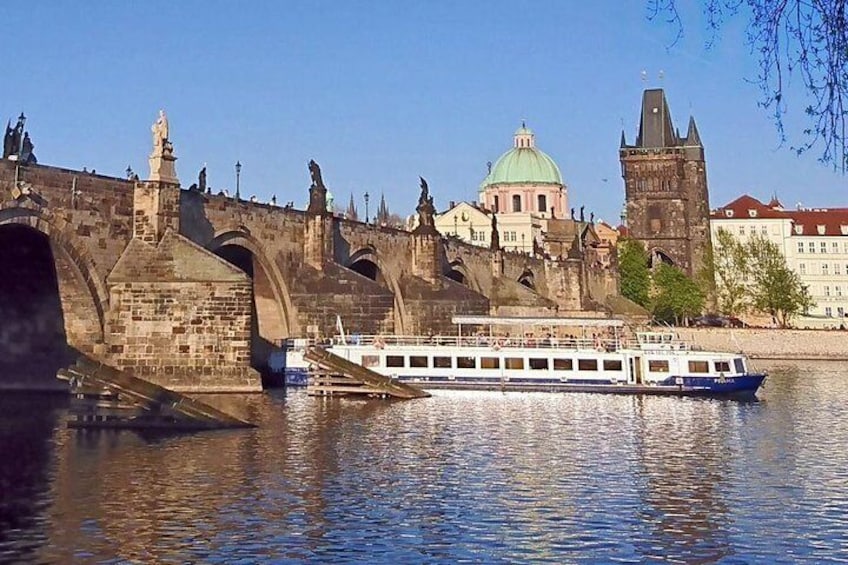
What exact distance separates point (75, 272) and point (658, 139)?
305ft

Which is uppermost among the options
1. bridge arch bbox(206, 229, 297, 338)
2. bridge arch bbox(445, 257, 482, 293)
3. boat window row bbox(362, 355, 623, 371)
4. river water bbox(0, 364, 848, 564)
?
bridge arch bbox(445, 257, 482, 293)

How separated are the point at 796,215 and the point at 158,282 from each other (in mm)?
92228

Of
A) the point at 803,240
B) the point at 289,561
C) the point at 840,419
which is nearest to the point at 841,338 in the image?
the point at 803,240

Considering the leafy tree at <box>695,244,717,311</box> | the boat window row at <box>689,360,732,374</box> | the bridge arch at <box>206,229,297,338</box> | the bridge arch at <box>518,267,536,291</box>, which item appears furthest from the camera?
the leafy tree at <box>695,244,717,311</box>

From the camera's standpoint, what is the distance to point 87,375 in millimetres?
23109

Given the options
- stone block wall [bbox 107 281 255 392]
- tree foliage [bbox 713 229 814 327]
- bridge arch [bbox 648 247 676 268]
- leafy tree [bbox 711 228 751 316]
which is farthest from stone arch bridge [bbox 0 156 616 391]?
bridge arch [bbox 648 247 676 268]

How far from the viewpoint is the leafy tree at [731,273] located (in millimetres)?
91656

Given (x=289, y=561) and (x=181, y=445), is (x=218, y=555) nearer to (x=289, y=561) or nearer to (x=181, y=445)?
(x=289, y=561)

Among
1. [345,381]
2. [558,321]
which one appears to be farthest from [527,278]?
[345,381]

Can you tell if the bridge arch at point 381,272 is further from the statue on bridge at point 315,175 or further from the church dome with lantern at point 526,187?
the church dome with lantern at point 526,187

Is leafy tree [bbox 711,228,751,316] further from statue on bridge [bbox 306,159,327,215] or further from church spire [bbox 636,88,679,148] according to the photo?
statue on bridge [bbox 306,159,327,215]

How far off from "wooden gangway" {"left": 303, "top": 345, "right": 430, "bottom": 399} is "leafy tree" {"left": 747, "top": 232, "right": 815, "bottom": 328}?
6185 cm

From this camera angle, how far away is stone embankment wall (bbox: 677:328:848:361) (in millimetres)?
68438

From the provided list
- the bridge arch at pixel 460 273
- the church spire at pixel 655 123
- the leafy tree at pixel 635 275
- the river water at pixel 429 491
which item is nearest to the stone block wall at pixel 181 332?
the river water at pixel 429 491
